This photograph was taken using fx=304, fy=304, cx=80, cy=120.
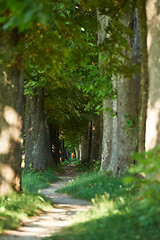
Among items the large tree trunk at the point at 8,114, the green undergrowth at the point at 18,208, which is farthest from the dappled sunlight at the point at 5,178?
the green undergrowth at the point at 18,208

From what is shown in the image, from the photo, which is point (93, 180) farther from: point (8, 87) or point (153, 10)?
point (153, 10)

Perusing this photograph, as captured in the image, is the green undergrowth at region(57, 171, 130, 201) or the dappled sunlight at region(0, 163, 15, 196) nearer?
the dappled sunlight at region(0, 163, 15, 196)

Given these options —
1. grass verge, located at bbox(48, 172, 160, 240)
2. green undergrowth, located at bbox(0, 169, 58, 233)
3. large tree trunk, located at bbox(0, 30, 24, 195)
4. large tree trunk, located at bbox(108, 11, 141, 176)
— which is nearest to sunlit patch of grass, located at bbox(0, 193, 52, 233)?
green undergrowth, located at bbox(0, 169, 58, 233)

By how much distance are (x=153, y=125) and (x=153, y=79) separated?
0.97m

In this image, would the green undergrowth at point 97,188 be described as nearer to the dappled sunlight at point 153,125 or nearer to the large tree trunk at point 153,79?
the dappled sunlight at point 153,125

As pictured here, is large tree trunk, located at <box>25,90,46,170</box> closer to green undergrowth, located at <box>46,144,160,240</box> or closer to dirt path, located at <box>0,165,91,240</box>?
dirt path, located at <box>0,165,91,240</box>

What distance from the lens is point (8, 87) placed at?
7910 mm

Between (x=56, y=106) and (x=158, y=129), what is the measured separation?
1581 centimetres

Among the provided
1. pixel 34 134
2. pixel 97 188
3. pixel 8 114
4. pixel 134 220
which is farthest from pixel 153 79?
pixel 34 134

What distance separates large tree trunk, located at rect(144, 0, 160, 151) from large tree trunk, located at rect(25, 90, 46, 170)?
12.6 metres

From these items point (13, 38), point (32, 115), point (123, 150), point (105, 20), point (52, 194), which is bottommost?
point (52, 194)

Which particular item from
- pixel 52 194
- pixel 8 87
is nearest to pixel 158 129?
pixel 8 87

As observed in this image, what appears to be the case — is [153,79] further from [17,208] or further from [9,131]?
[17,208]

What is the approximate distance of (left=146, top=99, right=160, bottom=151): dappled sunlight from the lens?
5.99m
